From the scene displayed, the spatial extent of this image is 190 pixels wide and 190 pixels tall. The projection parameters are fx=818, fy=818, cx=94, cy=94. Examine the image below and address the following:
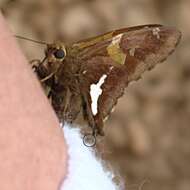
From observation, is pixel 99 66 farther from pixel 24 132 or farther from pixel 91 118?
pixel 24 132

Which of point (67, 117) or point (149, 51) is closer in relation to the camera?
point (67, 117)

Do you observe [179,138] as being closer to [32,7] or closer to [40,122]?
[32,7]

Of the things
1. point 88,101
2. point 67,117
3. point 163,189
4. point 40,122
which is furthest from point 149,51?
point 163,189

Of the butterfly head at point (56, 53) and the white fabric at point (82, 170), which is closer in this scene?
the white fabric at point (82, 170)

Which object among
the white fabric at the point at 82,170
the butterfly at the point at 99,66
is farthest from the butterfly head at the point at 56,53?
the white fabric at the point at 82,170

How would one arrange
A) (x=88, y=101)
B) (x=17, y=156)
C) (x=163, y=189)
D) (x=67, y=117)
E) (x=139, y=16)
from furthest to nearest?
(x=139, y=16), (x=163, y=189), (x=88, y=101), (x=67, y=117), (x=17, y=156)

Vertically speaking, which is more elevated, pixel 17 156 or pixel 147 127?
pixel 17 156

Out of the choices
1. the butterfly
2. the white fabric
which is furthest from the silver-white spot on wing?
the white fabric

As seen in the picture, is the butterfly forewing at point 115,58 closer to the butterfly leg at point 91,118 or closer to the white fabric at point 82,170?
the butterfly leg at point 91,118

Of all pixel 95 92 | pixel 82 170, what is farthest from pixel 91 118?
pixel 82 170
